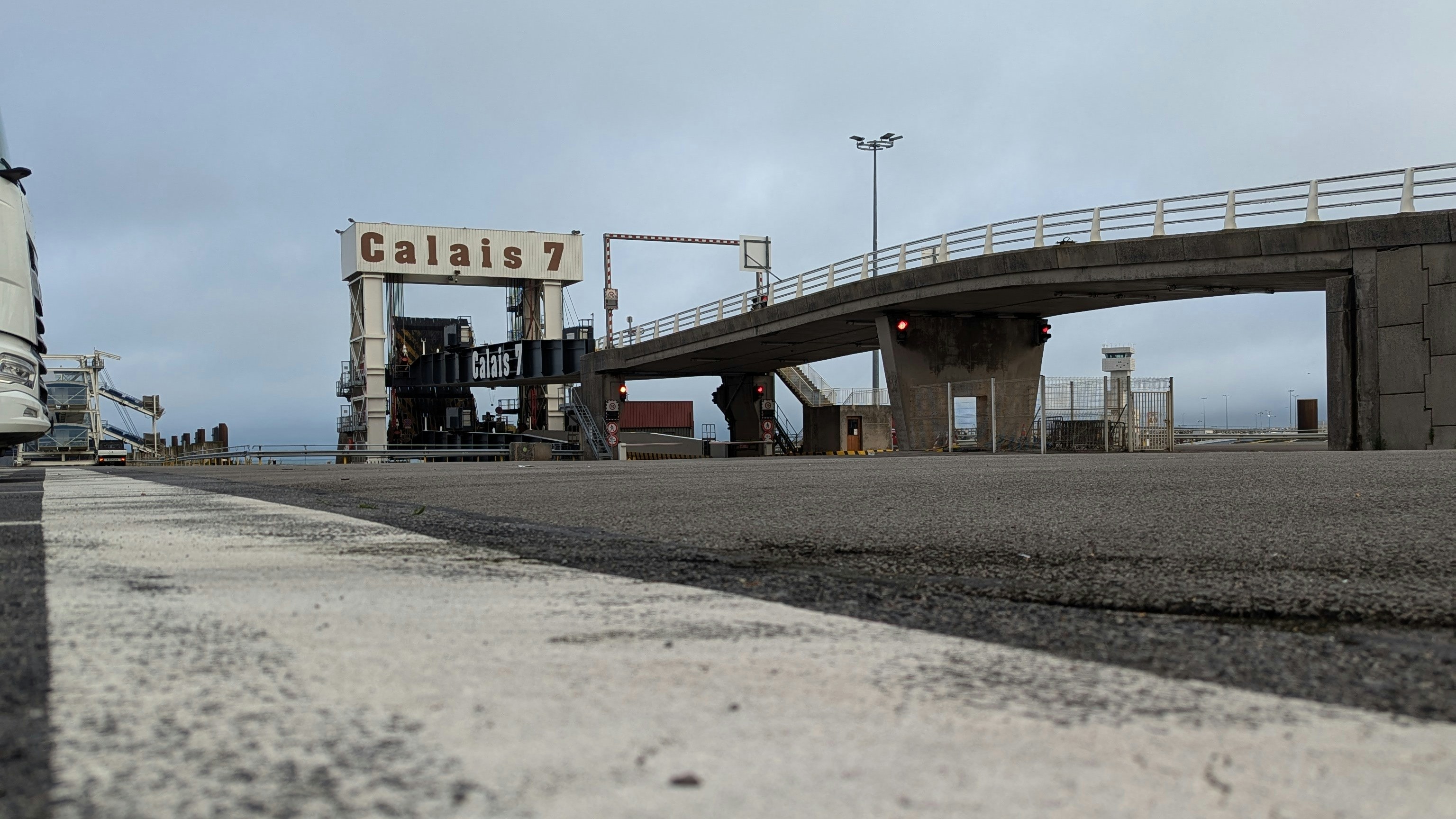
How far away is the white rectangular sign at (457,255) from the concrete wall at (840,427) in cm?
1968

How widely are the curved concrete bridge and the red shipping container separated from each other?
39797 millimetres

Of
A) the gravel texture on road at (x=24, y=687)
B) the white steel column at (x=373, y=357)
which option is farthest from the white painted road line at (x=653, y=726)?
the white steel column at (x=373, y=357)

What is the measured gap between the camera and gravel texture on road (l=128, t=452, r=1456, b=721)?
2096 mm

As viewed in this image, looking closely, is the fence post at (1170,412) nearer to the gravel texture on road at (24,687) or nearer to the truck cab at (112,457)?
the gravel texture on road at (24,687)

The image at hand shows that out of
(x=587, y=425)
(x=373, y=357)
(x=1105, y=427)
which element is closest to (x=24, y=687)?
(x=1105, y=427)

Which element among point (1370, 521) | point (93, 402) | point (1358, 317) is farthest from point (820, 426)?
point (1370, 521)

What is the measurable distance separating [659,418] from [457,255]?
2442 centimetres

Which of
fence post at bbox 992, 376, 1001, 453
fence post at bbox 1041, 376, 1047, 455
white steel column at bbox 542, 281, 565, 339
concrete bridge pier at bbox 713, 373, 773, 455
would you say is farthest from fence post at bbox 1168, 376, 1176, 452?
white steel column at bbox 542, 281, 565, 339

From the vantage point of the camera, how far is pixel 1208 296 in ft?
88.5

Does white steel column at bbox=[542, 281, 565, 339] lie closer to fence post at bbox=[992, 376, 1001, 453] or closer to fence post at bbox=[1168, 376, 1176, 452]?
fence post at bbox=[992, 376, 1001, 453]

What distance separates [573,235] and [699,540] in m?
58.0

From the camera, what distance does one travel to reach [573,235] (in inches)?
2406

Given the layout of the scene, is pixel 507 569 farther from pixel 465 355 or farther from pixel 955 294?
pixel 465 355

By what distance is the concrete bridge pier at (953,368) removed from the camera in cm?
2911
